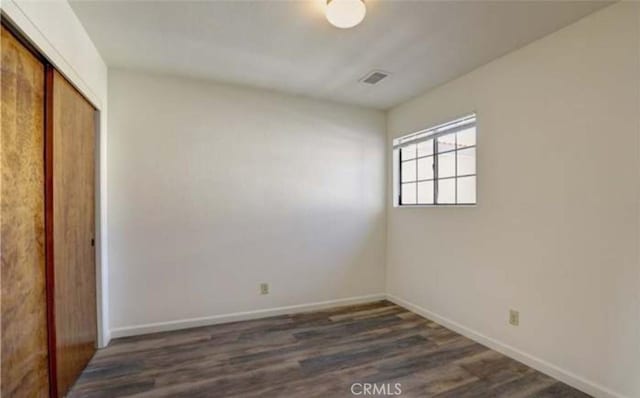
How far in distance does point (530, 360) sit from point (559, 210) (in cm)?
115

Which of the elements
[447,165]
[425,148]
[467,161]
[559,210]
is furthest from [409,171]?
[559,210]

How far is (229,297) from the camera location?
3105 mm

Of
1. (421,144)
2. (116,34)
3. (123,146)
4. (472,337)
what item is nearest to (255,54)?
(116,34)

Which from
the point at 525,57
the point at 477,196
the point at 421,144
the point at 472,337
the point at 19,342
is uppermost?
the point at 525,57

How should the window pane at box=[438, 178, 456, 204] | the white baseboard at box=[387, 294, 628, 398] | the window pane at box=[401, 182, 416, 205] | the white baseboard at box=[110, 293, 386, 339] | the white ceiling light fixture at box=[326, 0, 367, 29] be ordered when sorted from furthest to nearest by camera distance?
the window pane at box=[401, 182, 416, 205] → the window pane at box=[438, 178, 456, 204] → the white baseboard at box=[110, 293, 386, 339] → the white baseboard at box=[387, 294, 628, 398] → the white ceiling light fixture at box=[326, 0, 367, 29]

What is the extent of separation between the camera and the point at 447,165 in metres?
3.18

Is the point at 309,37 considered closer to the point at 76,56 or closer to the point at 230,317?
the point at 76,56

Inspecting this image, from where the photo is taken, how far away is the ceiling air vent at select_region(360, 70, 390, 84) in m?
2.83

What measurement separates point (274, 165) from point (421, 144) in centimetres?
172

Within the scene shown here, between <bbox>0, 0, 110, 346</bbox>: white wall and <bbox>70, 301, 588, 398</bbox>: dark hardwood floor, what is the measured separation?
564mm

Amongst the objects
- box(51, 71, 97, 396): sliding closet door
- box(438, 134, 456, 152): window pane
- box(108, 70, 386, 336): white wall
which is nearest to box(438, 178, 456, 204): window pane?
box(438, 134, 456, 152): window pane

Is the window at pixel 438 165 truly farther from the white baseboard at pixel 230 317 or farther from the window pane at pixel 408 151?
the white baseboard at pixel 230 317

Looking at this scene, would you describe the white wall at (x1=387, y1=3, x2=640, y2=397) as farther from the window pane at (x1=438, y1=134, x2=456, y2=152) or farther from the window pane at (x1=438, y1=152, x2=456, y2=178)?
the window pane at (x1=438, y1=152, x2=456, y2=178)

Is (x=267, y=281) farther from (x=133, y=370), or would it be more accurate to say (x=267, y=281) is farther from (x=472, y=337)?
(x=472, y=337)
